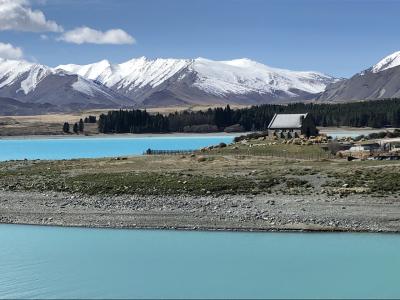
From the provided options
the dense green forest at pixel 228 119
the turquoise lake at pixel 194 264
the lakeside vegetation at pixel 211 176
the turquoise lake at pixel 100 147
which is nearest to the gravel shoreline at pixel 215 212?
the turquoise lake at pixel 194 264

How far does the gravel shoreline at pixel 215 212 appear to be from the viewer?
3769cm

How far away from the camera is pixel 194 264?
31703 mm

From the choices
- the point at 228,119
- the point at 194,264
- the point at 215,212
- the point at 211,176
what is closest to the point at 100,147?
the point at 228,119

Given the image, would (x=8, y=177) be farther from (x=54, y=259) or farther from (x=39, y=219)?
(x=54, y=259)

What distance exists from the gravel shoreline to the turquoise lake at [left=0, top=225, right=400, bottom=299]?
1.17 meters

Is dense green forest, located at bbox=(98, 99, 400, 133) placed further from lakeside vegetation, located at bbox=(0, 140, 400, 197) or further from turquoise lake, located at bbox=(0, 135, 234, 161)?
lakeside vegetation, located at bbox=(0, 140, 400, 197)

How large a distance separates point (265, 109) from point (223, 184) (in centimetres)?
13808

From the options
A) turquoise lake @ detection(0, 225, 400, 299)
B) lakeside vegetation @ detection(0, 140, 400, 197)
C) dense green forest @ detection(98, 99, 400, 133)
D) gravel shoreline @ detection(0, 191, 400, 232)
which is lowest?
turquoise lake @ detection(0, 225, 400, 299)

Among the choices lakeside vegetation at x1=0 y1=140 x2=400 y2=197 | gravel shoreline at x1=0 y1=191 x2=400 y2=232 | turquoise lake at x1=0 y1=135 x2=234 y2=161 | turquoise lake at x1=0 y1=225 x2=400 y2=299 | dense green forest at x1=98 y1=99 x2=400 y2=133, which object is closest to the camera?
turquoise lake at x1=0 y1=225 x2=400 y2=299

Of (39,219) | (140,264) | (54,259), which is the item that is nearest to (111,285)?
(140,264)

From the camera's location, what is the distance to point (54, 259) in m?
33.1

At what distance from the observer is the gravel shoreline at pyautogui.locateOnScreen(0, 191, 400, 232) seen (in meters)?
37.7

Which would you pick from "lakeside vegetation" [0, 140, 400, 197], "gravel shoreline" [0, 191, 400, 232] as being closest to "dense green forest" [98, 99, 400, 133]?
"lakeside vegetation" [0, 140, 400, 197]

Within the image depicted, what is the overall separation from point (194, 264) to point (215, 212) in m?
9.69
